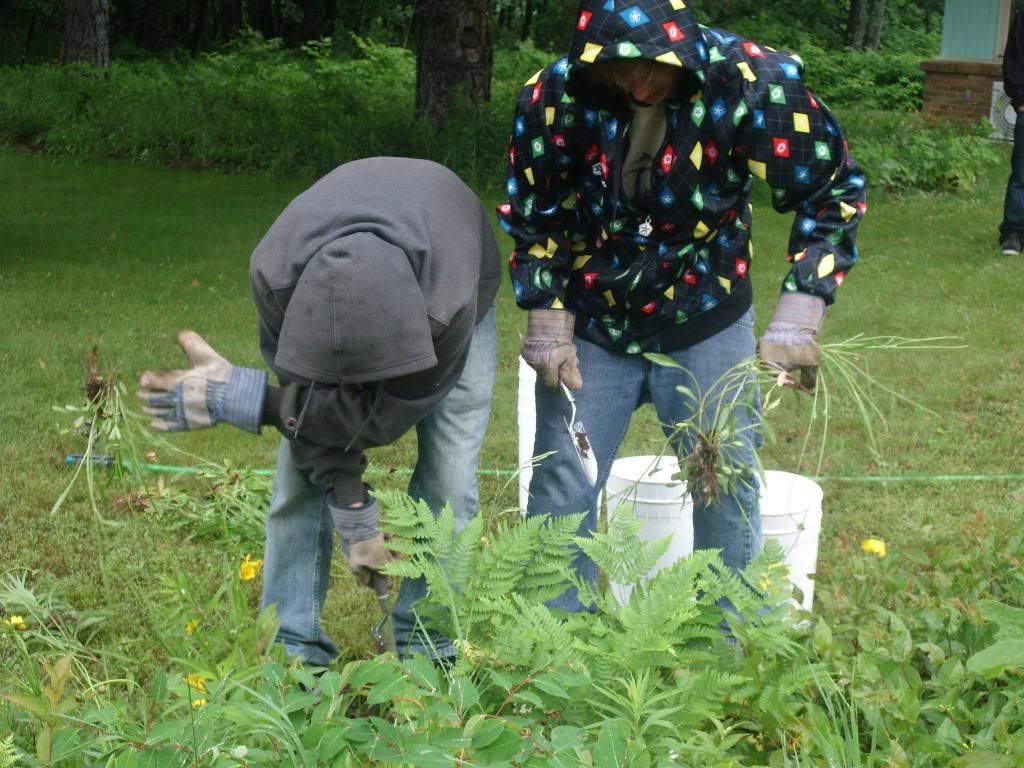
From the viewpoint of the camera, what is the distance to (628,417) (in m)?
3.02

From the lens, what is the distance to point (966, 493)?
4.46m

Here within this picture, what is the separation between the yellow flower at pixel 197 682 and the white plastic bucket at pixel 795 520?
4.93ft

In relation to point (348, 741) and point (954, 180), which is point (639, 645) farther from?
point (954, 180)

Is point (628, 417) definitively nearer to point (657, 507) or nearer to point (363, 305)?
point (657, 507)

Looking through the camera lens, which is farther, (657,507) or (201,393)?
(657,507)

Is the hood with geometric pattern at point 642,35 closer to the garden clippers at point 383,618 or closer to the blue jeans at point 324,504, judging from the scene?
the blue jeans at point 324,504

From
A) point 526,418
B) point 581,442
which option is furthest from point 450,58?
point 581,442

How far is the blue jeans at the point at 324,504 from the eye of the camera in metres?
2.83

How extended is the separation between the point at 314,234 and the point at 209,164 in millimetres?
10286

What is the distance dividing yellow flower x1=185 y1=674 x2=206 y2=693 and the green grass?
16.7 inches

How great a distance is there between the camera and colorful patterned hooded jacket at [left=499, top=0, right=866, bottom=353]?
8.48 ft

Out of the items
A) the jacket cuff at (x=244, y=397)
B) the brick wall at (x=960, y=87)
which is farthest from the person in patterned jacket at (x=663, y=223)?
the brick wall at (x=960, y=87)

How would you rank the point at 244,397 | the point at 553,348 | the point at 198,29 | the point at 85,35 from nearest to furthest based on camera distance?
the point at 244,397 → the point at 553,348 → the point at 85,35 → the point at 198,29

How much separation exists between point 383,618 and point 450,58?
338 inches
